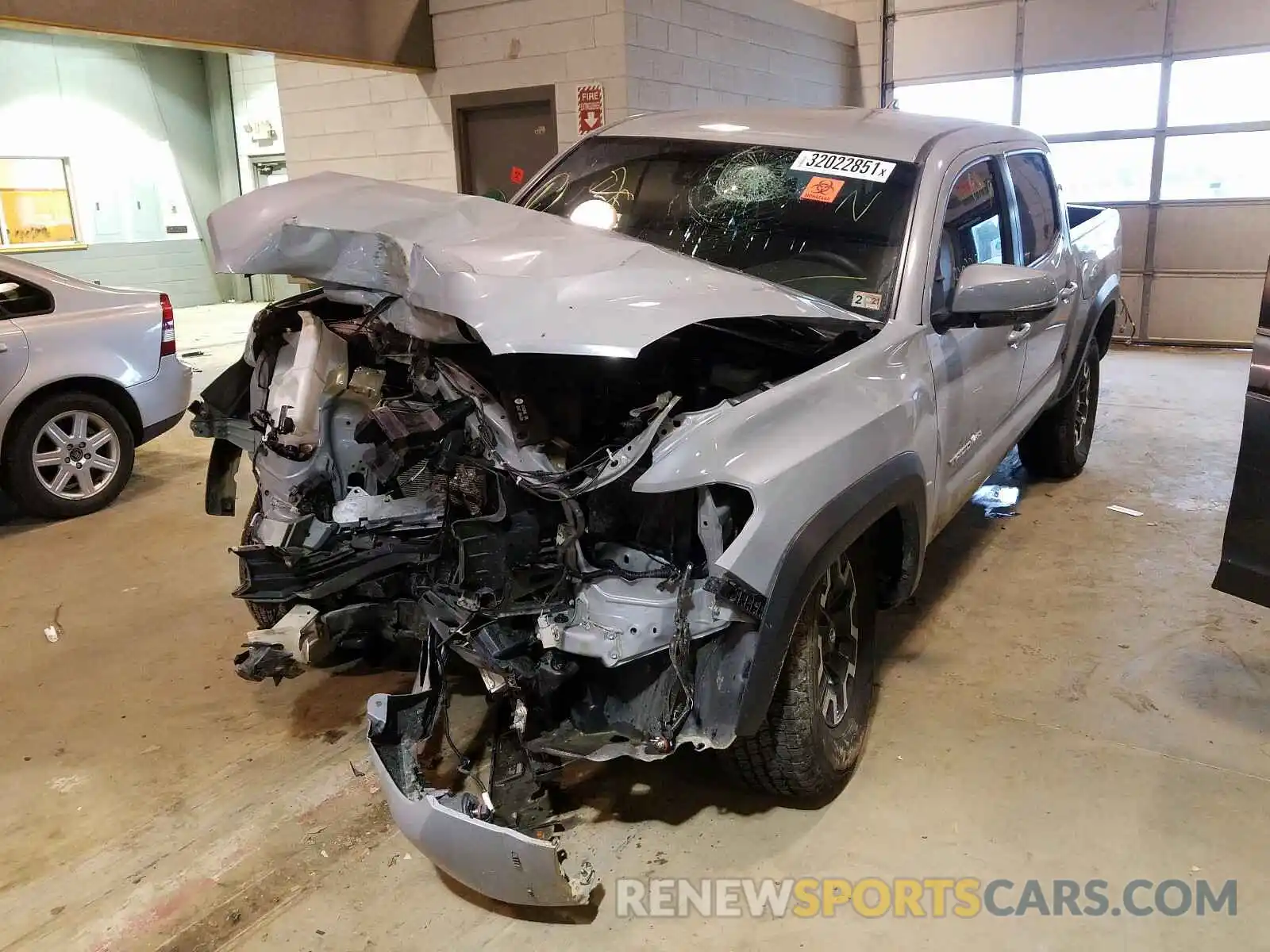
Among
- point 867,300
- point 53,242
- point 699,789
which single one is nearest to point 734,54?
point 867,300

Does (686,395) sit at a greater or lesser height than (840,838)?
greater

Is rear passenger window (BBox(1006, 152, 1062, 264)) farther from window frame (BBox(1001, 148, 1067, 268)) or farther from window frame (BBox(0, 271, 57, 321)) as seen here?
window frame (BBox(0, 271, 57, 321))

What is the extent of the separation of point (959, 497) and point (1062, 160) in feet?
29.0

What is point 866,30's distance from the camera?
1092cm

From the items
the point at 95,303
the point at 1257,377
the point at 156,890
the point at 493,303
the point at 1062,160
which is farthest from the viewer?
the point at 1062,160

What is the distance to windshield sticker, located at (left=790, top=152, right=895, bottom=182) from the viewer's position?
3.16 m

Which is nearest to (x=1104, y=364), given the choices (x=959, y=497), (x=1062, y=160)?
(x=1062, y=160)

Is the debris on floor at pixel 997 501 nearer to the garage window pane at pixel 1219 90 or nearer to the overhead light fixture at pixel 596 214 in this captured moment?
the overhead light fixture at pixel 596 214

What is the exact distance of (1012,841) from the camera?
255cm

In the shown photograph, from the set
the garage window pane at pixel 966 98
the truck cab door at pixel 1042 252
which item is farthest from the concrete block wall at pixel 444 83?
the garage window pane at pixel 966 98

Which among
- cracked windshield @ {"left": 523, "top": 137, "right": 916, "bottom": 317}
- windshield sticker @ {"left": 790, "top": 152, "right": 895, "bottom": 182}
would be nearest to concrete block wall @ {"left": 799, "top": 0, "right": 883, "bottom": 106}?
cracked windshield @ {"left": 523, "top": 137, "right": 916, "bottom": 317}

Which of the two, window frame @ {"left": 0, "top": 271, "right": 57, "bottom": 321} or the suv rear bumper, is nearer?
window frame @ {"left": 0, "top": 271, "right": 57, "bottom": 321}

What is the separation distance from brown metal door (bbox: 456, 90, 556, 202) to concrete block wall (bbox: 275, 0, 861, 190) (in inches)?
5.5

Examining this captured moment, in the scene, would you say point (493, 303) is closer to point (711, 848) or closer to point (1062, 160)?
point (711, 848)
